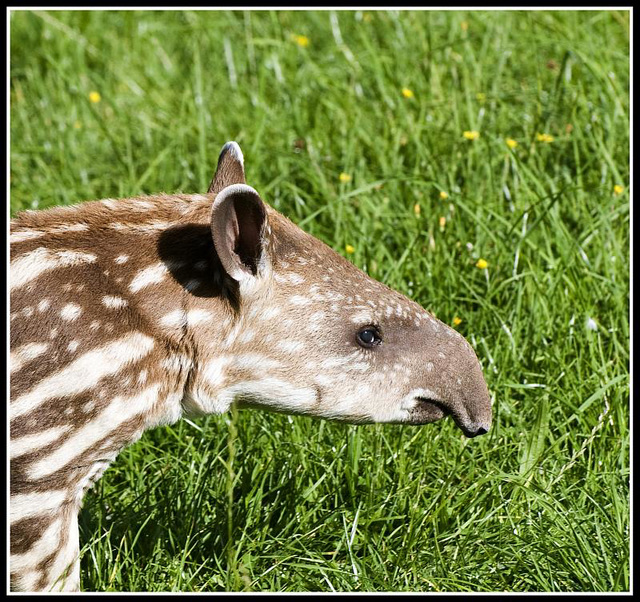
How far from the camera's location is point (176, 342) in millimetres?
4184

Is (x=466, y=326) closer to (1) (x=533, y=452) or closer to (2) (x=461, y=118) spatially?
(1) (x=533, y=452)

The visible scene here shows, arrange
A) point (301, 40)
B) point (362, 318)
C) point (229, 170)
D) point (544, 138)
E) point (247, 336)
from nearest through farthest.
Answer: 1. point (247, 336)
2. point (362, 318)
3. point (229, 170)
4. point (544, 138)
5. point (301, 40)

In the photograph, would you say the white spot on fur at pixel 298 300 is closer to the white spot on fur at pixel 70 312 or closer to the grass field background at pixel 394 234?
the grass field background at pixel 394 234

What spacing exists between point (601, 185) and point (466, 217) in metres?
0.88

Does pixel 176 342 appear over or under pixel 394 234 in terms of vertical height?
over

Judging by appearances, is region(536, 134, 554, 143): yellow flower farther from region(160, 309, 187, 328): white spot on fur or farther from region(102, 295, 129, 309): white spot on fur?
region(102, 295, 129, 309): white spot on fur

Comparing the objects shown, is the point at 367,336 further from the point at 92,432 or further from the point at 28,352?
the point at 28,352

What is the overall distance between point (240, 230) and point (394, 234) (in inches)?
97.4

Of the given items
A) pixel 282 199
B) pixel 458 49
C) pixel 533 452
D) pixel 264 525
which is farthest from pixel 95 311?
pixel 458 49

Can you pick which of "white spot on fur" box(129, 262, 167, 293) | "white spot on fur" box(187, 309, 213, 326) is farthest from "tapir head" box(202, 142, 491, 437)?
"white spot on fur" box(129, 262, 167, 293)

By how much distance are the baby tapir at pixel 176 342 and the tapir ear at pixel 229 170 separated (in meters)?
0.26

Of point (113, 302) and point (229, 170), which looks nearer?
point (113, 302)

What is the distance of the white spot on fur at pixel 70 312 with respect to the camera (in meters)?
3.97

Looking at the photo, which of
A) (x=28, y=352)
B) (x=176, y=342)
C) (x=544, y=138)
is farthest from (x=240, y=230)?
(x=544, y=138)
